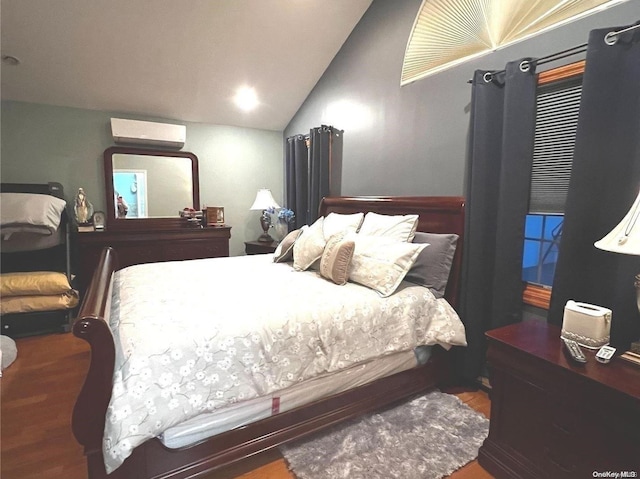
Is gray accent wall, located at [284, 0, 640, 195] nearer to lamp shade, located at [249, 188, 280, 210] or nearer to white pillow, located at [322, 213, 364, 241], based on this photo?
white pillow, located at [322, 213, 364, 241]

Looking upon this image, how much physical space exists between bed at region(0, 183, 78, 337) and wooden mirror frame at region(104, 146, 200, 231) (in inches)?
21.9

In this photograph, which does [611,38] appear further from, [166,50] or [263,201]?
[263,201]

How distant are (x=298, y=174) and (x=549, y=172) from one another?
8.67ft

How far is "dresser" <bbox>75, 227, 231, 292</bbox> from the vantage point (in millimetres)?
Result: 3441

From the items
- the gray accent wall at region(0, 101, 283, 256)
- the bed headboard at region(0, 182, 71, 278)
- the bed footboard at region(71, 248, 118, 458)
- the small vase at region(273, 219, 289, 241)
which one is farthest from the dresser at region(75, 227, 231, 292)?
the bed footboard at region(71, 248, 118, 458)

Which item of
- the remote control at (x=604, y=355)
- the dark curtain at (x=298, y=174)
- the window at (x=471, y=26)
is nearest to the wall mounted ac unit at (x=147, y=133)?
the dark curtain at (x=298, y=174)

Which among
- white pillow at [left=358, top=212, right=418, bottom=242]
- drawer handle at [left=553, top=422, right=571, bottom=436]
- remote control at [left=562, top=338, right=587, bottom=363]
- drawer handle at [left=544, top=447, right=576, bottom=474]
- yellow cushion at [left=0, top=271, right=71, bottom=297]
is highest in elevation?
white pillow at [left=358, top=212, right=418, bottom=242]

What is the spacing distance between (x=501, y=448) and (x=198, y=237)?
345 centimetres

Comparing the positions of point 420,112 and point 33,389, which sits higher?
point 420,112

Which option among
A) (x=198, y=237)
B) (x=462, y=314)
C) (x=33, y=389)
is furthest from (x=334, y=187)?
(x=33, y=389)

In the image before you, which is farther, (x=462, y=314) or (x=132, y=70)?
(x=132, y=70)

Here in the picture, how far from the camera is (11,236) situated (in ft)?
9.52

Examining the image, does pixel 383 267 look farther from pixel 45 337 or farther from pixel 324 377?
pixel 45 337

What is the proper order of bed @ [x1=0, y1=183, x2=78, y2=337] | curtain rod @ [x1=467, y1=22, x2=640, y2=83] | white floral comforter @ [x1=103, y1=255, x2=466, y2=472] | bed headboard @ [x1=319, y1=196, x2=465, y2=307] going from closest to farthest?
white floral comforter @ [x1=103, y1=255, x2=466, y2=472] < curtain rod @ [x1=467, y1=22, x2=640, y2=83] < bed headboard @ [x1=319, y1=196, x2=465, y2=307] < bed @ [x1=0, y1=183, x2=78, y2=337]
